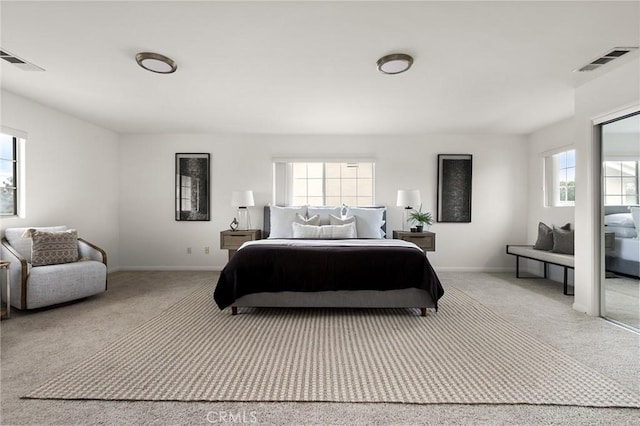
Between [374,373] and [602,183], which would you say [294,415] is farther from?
[602,183]

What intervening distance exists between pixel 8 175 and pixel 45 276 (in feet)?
4.60

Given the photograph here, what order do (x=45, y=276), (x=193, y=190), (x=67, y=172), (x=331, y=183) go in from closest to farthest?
(x=45, y=276) < (x=67, y=172) < (x=193, y=190) < (x=331, y=183)

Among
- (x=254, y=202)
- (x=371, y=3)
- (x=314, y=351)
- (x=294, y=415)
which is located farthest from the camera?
(x=254, y=202)

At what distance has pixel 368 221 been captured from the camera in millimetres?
4344

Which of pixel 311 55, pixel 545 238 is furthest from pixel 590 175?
pixel 311 55

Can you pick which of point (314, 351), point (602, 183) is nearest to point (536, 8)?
point (602, 183)

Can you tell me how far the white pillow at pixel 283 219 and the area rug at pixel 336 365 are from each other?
1.69 meters

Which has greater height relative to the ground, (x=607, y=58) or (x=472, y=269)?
(x=607, y=58)

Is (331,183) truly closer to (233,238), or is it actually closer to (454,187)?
(233,238)

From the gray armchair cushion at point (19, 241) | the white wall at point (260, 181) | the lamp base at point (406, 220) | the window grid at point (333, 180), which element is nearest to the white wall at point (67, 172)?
the gray armchair cushion at point (19, 241)

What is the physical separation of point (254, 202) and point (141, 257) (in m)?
2.20

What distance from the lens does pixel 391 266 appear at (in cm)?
275

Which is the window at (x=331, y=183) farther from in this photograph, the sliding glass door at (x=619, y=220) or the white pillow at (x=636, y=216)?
the white pillow at (x=636, y=216)

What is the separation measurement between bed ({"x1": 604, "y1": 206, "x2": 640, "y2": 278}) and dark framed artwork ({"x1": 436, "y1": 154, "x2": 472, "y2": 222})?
83.2 inches
